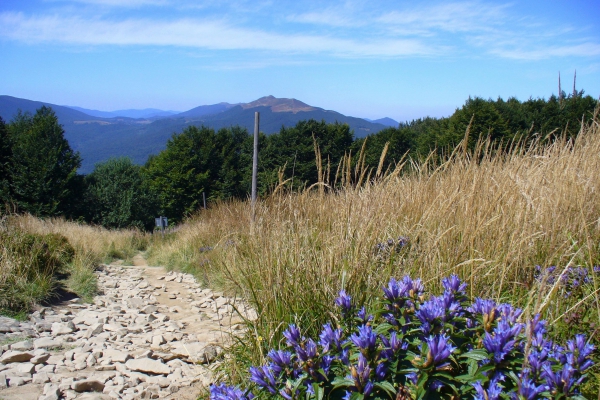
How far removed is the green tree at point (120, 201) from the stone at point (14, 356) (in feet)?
81.4

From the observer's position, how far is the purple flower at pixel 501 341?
46.7 inches

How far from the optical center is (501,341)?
3.91ft

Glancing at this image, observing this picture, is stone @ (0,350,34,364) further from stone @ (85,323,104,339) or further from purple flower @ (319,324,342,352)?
purple flower @ (319,324,342,352)

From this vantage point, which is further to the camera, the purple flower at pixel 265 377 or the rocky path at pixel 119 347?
the rocky path at pixel 119 347

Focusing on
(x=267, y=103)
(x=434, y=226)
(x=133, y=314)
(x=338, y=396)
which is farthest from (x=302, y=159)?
(x=267, y=103)

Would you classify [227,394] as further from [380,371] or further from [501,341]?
[501,341]

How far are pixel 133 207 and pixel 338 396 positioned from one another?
29236mm

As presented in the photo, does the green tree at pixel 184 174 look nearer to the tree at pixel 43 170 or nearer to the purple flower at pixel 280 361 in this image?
the tree at pixel 43 170

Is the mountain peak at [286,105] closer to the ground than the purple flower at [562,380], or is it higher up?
higher up

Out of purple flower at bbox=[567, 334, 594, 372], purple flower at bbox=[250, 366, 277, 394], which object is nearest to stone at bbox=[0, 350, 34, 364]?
purple flower at bbox=[250, 366, 277, 394]

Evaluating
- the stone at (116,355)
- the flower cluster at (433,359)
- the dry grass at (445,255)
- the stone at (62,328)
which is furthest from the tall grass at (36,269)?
the flower cluster at (433,359)

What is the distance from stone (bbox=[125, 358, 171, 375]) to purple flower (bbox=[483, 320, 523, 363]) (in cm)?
253

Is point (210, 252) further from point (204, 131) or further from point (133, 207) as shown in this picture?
point (204, 131)

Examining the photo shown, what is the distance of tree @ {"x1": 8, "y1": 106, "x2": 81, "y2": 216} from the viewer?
23.8m
